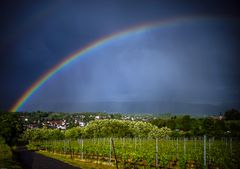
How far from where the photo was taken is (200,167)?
798 inches

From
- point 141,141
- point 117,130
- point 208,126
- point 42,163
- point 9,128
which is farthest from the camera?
point 117,130

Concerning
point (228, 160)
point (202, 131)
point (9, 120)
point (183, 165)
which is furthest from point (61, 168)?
point (202, 131)

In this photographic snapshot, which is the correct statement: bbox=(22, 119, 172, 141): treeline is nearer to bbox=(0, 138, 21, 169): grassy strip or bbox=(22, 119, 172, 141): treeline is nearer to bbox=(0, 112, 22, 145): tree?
bbox=(0, 112, 22, 145): tree

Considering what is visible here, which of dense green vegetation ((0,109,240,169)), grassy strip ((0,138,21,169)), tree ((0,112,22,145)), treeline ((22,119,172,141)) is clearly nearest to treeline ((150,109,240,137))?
dense green vegetation ((0,109,240,169))

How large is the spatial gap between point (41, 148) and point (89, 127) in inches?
768

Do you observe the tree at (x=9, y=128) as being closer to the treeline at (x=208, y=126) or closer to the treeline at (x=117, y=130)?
the treeline at (x=117, y=130)

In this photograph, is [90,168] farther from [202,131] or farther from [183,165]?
[202,131]

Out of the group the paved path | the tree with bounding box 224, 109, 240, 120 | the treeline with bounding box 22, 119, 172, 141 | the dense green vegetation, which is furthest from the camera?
the tree with bounding box 224, 109, 240, 120

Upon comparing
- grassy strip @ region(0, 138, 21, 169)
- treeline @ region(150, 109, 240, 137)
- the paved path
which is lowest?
the paved path

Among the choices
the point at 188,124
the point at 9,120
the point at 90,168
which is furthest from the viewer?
the point at 188,124

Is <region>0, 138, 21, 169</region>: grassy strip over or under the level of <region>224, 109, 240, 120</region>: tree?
under

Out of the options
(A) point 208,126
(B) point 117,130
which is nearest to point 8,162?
(A) point 208,126

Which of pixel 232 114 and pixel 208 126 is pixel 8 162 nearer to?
pixel 208 126

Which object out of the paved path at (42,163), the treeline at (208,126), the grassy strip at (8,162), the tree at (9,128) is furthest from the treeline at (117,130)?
the grassy strip at (8,162)
